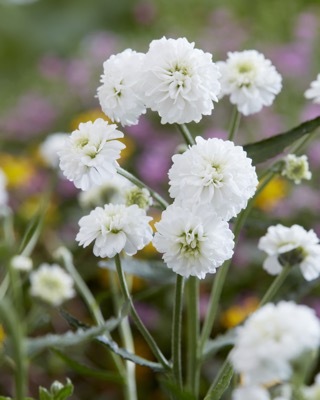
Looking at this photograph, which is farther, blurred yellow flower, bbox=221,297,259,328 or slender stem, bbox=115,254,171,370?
blurred yellow flower, bbox=221,297,259,328

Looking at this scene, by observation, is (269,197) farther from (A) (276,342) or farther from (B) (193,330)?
(A) (276,342)

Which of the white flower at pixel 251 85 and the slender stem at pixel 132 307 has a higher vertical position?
the white flower at pixel 251 85

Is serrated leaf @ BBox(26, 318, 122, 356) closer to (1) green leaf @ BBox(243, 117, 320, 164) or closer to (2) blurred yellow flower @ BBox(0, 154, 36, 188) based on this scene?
(1) green leaf @ BBox(243, 117, 320, 164)

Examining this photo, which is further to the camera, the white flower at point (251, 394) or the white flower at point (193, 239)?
the white flower at point (193, 239)

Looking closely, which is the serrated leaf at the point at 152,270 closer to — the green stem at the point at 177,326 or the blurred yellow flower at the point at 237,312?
the green stem at the point at 177,326

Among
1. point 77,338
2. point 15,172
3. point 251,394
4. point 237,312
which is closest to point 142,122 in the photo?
point 15,172

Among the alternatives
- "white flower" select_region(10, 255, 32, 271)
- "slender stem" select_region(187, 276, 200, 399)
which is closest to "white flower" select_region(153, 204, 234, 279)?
"slender stem" select_region(187, 276, 200, 399)

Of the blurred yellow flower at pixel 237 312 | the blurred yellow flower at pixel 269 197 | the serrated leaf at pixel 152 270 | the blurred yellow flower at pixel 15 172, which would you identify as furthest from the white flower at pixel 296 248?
the blurred yellow flower at pixel 15 172
